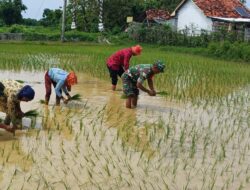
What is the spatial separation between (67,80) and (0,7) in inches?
1534

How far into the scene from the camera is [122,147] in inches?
208

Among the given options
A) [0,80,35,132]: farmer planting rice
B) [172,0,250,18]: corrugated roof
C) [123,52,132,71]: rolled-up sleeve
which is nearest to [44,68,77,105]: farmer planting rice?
[0,80,35,132]: farmer planting rice

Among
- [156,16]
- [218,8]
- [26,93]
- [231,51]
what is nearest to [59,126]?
[26,93]

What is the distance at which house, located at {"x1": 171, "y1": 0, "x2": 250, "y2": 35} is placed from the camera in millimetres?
32594

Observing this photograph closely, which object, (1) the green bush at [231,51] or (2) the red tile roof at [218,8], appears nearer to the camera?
(1) the green bush at [231,51]

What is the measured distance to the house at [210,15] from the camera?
3259cm

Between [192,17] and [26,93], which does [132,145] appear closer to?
[26,93]

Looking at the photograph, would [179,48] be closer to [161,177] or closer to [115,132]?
[115,132]

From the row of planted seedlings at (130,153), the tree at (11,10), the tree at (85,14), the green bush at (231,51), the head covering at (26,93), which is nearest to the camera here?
the row of planted seedlings at (130,153)

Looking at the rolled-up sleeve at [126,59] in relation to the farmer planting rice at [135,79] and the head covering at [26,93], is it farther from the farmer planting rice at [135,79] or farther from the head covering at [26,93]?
the head covering at [26,93]

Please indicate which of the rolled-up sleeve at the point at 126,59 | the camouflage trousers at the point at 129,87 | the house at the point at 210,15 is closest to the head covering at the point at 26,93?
the camouflage trousers at the point at 129,87

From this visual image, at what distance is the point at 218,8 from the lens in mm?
34312

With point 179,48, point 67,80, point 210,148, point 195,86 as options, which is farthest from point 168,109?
point 179,48

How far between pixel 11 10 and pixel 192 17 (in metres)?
20.3
